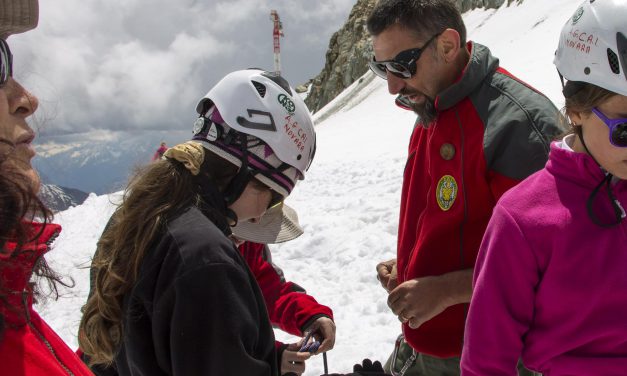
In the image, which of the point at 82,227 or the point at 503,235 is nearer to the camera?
the point at 503,235

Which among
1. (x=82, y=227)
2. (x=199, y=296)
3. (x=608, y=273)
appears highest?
(x=199, y=296)

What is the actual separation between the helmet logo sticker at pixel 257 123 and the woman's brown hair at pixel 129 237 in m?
0.34

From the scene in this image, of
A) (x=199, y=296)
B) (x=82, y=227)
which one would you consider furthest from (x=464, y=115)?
(x=82, y=227)

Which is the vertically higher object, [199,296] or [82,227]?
[199,296]

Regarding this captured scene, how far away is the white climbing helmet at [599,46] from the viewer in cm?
182

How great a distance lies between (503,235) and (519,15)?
43.3 meters

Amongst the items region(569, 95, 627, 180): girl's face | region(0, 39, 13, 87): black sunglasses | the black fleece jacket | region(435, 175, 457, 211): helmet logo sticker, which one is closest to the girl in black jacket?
the black fleece jacket

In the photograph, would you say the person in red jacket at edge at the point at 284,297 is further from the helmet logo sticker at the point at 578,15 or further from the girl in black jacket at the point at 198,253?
the helmet logo sticker at the point at 578,15

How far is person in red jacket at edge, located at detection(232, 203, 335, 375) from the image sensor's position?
282cm

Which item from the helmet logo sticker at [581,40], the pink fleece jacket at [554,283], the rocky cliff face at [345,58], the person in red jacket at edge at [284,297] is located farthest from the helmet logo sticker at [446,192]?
the rocky cliff face at [345,58]

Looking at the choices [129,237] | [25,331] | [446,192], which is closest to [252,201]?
[129,237]

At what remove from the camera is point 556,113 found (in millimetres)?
2443

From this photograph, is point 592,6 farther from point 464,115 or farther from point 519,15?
point 519,15

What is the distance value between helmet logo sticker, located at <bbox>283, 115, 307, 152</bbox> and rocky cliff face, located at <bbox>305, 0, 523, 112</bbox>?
184ft
